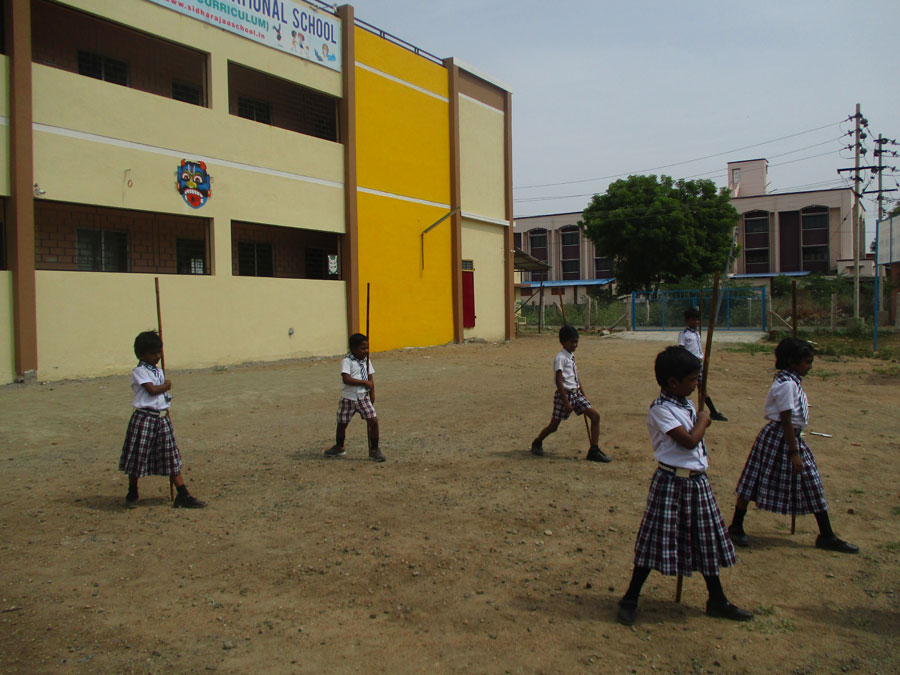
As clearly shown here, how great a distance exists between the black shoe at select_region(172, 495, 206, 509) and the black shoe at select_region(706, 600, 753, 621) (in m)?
3.70

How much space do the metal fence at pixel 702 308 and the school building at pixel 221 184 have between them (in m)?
→ 10.8

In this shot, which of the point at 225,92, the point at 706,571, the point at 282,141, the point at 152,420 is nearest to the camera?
the point at 706,571

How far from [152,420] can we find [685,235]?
35.7m

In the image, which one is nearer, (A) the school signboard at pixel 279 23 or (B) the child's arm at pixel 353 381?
(B) the child's arm at pixel 353 381

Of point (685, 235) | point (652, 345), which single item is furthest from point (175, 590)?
point (685, 235)

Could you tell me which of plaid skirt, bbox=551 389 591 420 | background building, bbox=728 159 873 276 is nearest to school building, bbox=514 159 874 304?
background building, bbox=728 159 873 276

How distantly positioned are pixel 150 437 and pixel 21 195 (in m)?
8.76

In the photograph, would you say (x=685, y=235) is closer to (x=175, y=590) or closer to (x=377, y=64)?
(x=377, y=64)

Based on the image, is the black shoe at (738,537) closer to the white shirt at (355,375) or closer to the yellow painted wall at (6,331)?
the white shirt at (355,375)

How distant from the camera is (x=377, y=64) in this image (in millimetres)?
19625

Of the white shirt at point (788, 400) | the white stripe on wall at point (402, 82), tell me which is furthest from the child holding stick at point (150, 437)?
the white stripe on wall at point (402, 82)

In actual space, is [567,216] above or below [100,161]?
above

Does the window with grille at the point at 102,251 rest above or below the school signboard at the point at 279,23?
below

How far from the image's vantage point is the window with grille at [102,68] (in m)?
14.6
